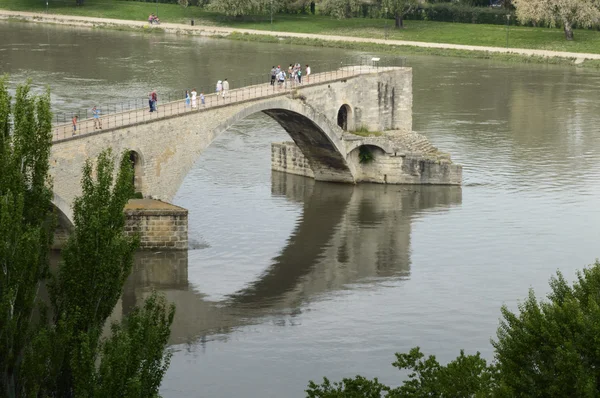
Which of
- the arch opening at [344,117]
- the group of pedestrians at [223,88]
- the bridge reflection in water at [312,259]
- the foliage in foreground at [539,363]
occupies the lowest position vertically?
the bridge reflection in water at [312,259]

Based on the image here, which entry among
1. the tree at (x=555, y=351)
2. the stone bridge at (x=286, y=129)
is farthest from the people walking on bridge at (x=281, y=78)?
the tree at (x=555, y=351)

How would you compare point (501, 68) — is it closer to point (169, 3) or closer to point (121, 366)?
point (169, 3)

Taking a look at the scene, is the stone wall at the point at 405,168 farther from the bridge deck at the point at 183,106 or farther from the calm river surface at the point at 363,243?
the bridge deck at the point at 183,106

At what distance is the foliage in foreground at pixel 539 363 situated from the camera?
24.3 metres

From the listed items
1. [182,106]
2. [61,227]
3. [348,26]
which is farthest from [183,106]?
[348,26]

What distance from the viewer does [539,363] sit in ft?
82.6

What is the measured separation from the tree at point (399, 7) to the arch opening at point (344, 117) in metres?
49.4

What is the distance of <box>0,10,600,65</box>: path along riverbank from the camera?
328ft

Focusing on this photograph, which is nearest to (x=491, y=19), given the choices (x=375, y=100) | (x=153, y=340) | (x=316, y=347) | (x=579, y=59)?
(x=579, y=59)

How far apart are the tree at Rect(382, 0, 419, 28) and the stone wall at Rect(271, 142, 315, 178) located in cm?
4986

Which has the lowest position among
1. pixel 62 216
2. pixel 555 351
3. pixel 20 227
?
pixel 62 216

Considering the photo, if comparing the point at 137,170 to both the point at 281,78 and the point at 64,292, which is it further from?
the point at 64,292

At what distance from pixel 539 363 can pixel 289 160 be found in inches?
1493

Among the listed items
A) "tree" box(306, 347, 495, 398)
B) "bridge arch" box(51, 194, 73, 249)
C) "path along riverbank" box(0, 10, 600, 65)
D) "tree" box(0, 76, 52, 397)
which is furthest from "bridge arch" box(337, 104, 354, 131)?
"path along riverbank" box(0, 10, 600, 65)
